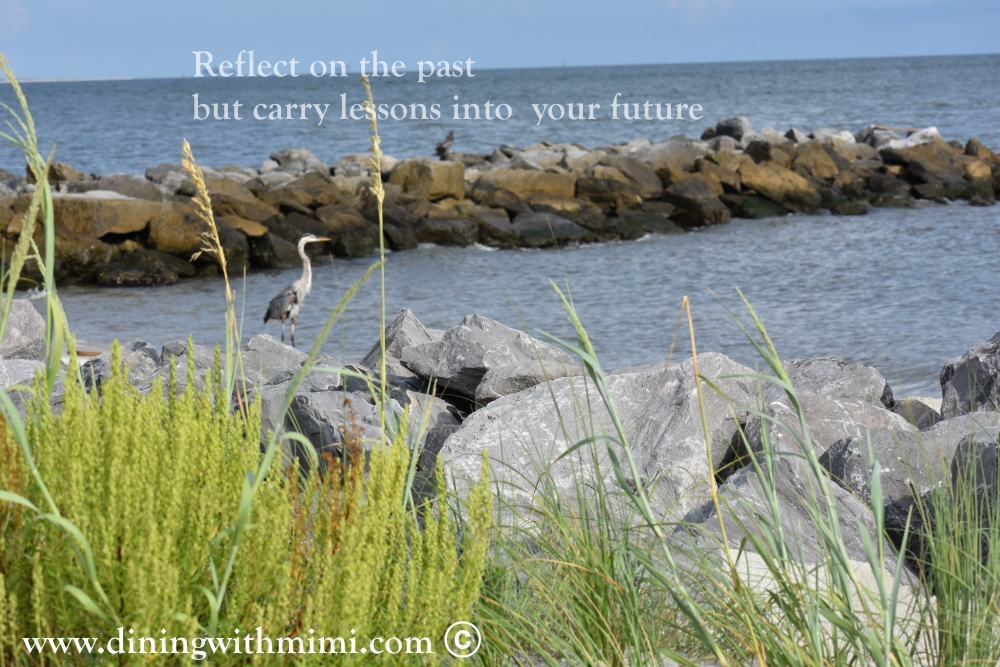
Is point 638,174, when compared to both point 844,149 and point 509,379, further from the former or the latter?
point 509,379

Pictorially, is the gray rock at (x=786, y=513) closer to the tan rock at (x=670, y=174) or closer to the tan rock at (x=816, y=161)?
the tan rock at (x=670, y=174)

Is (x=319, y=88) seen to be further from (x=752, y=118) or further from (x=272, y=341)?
(x=272, y=341)

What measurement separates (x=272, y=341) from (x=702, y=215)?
42.6 ft

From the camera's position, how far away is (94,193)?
48.4 ft

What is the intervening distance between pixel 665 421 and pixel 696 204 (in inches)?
576

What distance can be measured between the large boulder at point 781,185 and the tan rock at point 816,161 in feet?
3.70

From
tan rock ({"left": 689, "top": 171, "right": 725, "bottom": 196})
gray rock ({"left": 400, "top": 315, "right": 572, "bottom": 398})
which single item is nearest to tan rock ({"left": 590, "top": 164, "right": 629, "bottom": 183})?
tan rock ({"left": 689, "top": 171, "right": 725, "bottom": 196})

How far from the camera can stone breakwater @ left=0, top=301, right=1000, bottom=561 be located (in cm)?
293

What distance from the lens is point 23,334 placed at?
6.12 m

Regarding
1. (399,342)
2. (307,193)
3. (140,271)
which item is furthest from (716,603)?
(307,193)

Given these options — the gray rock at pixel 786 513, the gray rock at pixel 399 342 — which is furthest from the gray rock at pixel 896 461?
the gray rock at pixel 399 342

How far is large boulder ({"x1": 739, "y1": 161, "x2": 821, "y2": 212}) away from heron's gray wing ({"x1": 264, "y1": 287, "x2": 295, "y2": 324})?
12.7 meters

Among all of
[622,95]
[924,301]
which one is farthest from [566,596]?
[622,95]

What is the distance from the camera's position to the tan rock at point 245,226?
577 inches
